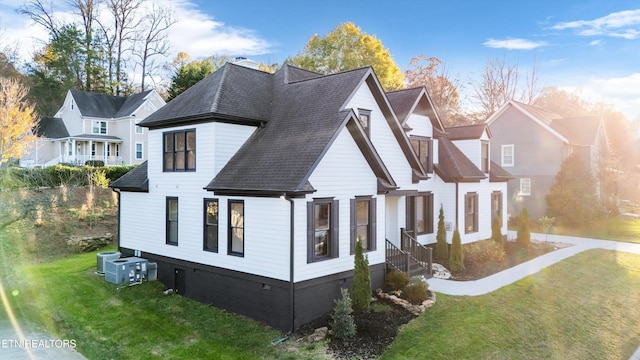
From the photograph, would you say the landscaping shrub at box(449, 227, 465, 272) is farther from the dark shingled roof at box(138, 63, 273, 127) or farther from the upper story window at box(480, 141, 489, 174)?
the dark shingled roof at box(138, 63, 273, 127)

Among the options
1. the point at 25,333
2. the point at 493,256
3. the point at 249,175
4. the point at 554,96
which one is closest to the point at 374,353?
the point at 249,175

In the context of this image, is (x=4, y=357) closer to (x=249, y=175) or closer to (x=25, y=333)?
(x=25, y=333)

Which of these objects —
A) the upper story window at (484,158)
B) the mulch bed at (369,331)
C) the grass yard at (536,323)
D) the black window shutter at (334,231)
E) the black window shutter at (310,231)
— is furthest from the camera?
the upper story window at (484,158)

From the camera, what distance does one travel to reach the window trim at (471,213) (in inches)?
807

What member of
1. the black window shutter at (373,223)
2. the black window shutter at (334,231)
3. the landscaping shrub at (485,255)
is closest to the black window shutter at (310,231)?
the black window shutter at (334,231)

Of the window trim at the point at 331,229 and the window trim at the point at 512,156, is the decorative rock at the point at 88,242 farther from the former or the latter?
the window trim at the point at 512,156

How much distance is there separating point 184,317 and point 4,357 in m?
4.40

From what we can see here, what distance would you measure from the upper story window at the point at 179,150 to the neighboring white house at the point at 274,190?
44 mm

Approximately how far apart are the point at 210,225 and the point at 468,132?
47.9 feet

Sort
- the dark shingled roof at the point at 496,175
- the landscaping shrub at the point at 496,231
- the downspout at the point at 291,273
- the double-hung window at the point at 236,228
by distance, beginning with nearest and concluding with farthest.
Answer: the downspout at the point at 291,273, the double-hung window at the point at 236,228, the landscaping shrub at the point at 496,231, the dark shingled roof at the point at 496,175

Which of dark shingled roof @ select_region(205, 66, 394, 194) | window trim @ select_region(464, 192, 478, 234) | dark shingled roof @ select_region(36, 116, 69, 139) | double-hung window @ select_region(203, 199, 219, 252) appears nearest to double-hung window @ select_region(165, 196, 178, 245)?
double-hung window @ select_region(203, 199, 219, 252)

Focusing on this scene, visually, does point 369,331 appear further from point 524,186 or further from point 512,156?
point 512,156

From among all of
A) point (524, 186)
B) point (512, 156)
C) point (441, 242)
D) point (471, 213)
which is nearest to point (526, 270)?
point (441, 242)

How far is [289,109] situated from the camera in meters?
15.0
